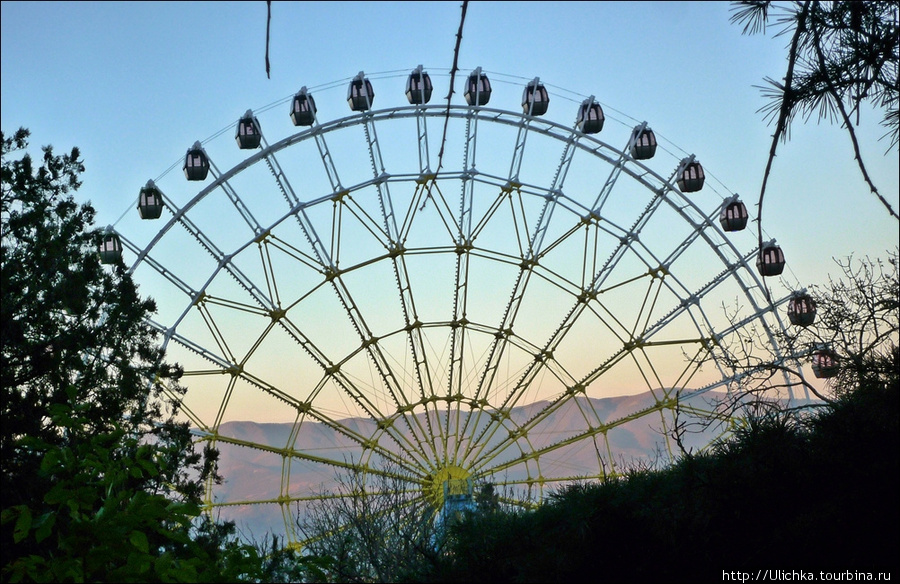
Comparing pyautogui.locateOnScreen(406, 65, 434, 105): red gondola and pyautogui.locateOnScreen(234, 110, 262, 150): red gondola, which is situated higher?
pyautogui.locateOnScreen(406, 65, 434, 105): red gondola

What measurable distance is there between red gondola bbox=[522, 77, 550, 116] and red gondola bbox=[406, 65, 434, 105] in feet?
9.21

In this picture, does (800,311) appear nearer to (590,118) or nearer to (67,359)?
(67,359)

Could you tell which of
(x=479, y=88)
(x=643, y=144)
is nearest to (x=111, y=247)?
(x=479, y=88)

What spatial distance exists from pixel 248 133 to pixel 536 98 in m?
8.02

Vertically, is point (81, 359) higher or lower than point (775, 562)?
higher

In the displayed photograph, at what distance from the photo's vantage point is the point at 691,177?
89.4ft

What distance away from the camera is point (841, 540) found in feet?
26.2

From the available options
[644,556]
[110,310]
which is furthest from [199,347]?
[644,556]

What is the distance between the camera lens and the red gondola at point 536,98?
2770cm

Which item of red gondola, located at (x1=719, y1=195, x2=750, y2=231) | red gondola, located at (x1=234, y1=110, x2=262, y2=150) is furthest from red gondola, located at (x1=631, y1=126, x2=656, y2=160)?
red gondola, located at (x1=234, y1=110, x2=262, y2=150)

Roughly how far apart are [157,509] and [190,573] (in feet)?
1.65

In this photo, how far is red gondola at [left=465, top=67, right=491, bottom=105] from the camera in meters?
27.9

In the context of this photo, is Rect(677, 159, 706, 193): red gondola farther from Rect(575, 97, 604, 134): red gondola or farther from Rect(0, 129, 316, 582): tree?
Rect(0, 129, 316, 582): tree

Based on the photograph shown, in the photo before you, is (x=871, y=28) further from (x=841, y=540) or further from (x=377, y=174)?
(x=377, y=174)
